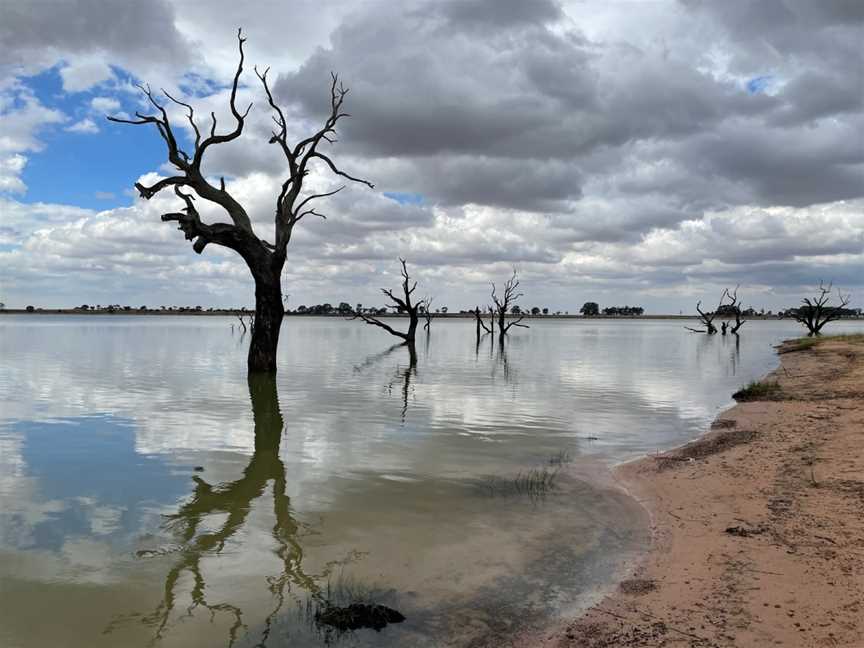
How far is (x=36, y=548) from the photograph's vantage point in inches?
251

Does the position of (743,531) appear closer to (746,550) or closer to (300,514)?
(746,550)

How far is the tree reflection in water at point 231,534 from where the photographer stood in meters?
5.13

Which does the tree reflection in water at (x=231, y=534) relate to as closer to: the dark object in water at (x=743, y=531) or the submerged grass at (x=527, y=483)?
the submerged grass at (x=527, y=483)

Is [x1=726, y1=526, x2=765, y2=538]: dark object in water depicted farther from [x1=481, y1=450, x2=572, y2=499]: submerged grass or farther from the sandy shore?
[x1=481, y1=450, x2=572, y2=499]: submerged grass

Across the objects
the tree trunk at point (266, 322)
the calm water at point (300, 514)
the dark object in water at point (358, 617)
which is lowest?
the calm water at point (300, 514)

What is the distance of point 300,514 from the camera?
7.64 meters

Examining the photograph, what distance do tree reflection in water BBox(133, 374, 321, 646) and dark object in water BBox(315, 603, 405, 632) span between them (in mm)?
429

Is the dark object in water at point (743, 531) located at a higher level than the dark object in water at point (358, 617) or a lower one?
higher

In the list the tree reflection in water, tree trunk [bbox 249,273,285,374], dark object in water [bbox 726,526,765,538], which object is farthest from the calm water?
tree trunk [bbox 249,273,285,374]

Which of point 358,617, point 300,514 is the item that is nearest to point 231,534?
point 300,514

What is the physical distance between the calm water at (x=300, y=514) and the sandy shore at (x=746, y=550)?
1.58 ft

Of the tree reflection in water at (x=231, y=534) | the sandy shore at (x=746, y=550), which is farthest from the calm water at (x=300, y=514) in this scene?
the sandy shore at (x=746, y=550)

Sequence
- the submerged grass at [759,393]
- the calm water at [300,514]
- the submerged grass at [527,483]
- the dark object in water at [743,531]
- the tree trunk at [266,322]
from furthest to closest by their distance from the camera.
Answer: the tree trunk at [266,322]
the submerged grass at [759,393]
the submerged grass at [527,483]
the dark object in water at [743,531]
the calm water at [300,514]

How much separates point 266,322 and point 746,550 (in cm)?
1922
